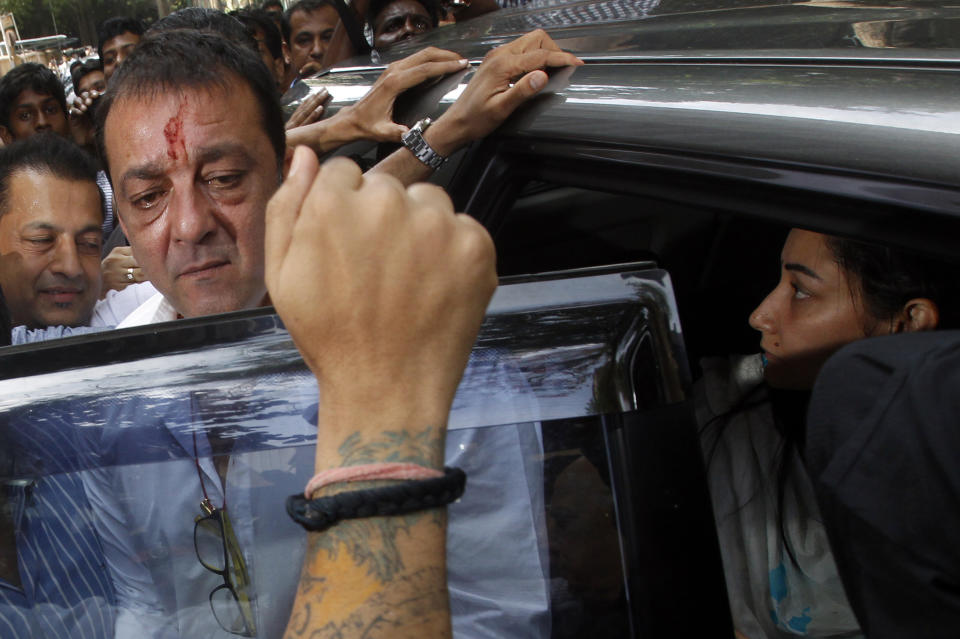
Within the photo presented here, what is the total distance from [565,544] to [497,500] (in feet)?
0.29

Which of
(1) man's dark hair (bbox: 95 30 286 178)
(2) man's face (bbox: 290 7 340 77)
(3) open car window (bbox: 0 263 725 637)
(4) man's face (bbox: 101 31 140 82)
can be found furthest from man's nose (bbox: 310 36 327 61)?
(3) open car window (bbox: 0 263 725 637)

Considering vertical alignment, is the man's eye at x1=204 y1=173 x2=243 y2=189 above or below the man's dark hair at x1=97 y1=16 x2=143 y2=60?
below

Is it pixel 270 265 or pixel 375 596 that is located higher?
pixel 270 265

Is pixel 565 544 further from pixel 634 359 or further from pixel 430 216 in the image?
pixel 430 216

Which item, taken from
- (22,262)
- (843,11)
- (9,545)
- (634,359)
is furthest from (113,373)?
(22,262)

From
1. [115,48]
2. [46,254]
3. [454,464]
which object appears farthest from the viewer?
[115,48]

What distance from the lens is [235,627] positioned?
999 mm

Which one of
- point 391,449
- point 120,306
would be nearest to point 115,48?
point 120,306

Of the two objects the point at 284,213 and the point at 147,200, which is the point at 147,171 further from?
the point at 284,213

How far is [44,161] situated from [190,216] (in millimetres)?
1265

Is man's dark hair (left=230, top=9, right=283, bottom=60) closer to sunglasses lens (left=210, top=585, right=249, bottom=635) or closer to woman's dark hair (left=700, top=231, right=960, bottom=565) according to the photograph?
woman's dark hair (left=700, top=231, right=960, bottom=565)

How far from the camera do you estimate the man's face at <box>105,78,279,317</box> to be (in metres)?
1.56

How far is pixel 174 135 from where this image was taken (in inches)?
63.7

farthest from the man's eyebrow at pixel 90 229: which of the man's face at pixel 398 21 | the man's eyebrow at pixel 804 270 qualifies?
the man's eyebrow at pixel 804 270
